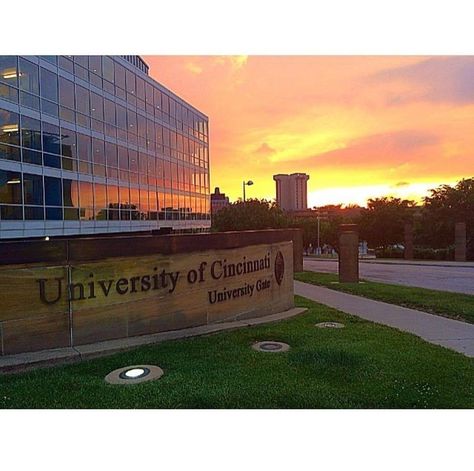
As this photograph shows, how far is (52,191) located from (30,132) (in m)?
2.73

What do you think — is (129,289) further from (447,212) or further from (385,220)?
(385,220)

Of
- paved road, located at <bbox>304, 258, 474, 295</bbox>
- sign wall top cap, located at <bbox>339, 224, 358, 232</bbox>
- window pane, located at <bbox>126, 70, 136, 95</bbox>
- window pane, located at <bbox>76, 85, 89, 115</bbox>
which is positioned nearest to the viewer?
paved road, located at <bbox>304, 258, 474, 295</bbox>

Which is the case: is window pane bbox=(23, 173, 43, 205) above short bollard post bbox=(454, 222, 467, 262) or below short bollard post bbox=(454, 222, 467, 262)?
above

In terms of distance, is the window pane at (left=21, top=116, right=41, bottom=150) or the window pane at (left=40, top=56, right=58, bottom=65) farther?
the window pane at (left=40, top=56, right=58, bottom=65)

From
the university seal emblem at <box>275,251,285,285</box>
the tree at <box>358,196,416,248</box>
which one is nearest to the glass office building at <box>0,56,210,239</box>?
the university seal emblem at <box>275,251,285,285</box>

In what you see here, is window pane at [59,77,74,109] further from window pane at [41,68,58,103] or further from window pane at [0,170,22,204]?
window pane at [0,170,22,204]

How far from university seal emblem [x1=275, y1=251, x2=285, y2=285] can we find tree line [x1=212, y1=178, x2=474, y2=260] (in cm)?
2111

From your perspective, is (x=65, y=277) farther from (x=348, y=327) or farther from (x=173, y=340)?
(x=348, y=327)

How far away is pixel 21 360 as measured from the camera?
476 centimetres

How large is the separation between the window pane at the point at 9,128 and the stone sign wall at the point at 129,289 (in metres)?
13.6

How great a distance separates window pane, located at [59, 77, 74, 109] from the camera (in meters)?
19.9

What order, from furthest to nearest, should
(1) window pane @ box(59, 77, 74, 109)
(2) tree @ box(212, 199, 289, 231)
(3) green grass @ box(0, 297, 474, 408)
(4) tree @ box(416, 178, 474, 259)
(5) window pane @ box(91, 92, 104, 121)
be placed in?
(4) tree @ box(416, 178, 474, 259), (2) tree @ box(212, 199, 289, 231), (5) window pane @ box(91, 92, 104, 121), (1) window pane @ box(59, 77, 74, 109), (3) green grass @ box(0, 297, 474, 408)

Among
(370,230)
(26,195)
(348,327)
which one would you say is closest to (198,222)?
(26,195)

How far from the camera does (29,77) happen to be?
706 inches
